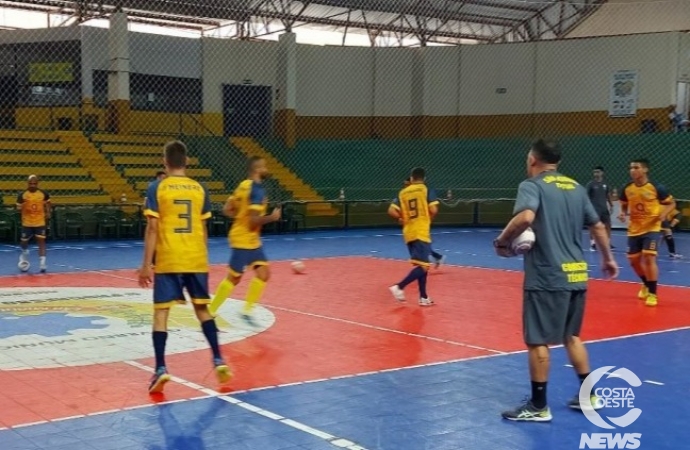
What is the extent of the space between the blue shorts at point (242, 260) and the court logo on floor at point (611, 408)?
14.4ft

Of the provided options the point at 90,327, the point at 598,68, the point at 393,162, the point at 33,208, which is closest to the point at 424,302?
the point at 90,327

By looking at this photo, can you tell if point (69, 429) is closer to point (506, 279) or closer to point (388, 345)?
point (388, 345)

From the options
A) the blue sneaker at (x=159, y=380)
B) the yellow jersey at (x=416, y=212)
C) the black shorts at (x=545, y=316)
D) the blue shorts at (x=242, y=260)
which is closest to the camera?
the black shorts at (x=545, y=316)

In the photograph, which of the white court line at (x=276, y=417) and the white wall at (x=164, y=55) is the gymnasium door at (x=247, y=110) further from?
the white court line at (x=276, y=417)

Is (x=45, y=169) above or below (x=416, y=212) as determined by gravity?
above

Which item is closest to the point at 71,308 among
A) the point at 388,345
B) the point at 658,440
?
the point at 388,345

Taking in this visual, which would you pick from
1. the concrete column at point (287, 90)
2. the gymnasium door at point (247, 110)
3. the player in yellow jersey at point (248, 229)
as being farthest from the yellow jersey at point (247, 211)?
the gymnasium door at point (247, 110)

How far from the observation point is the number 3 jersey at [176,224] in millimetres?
6750

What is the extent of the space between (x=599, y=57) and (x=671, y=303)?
24474mm

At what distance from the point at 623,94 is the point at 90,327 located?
1161 inches

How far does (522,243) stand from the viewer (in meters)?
5.76

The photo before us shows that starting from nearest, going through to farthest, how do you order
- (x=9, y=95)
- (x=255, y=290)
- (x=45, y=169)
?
(x=255, y=290) < (x=45, y=169) < (x=9, y=95)

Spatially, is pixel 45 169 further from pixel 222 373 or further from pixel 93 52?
pixel 222 373

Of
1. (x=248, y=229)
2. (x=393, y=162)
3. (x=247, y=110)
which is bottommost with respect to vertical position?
(x=248, y=229)
